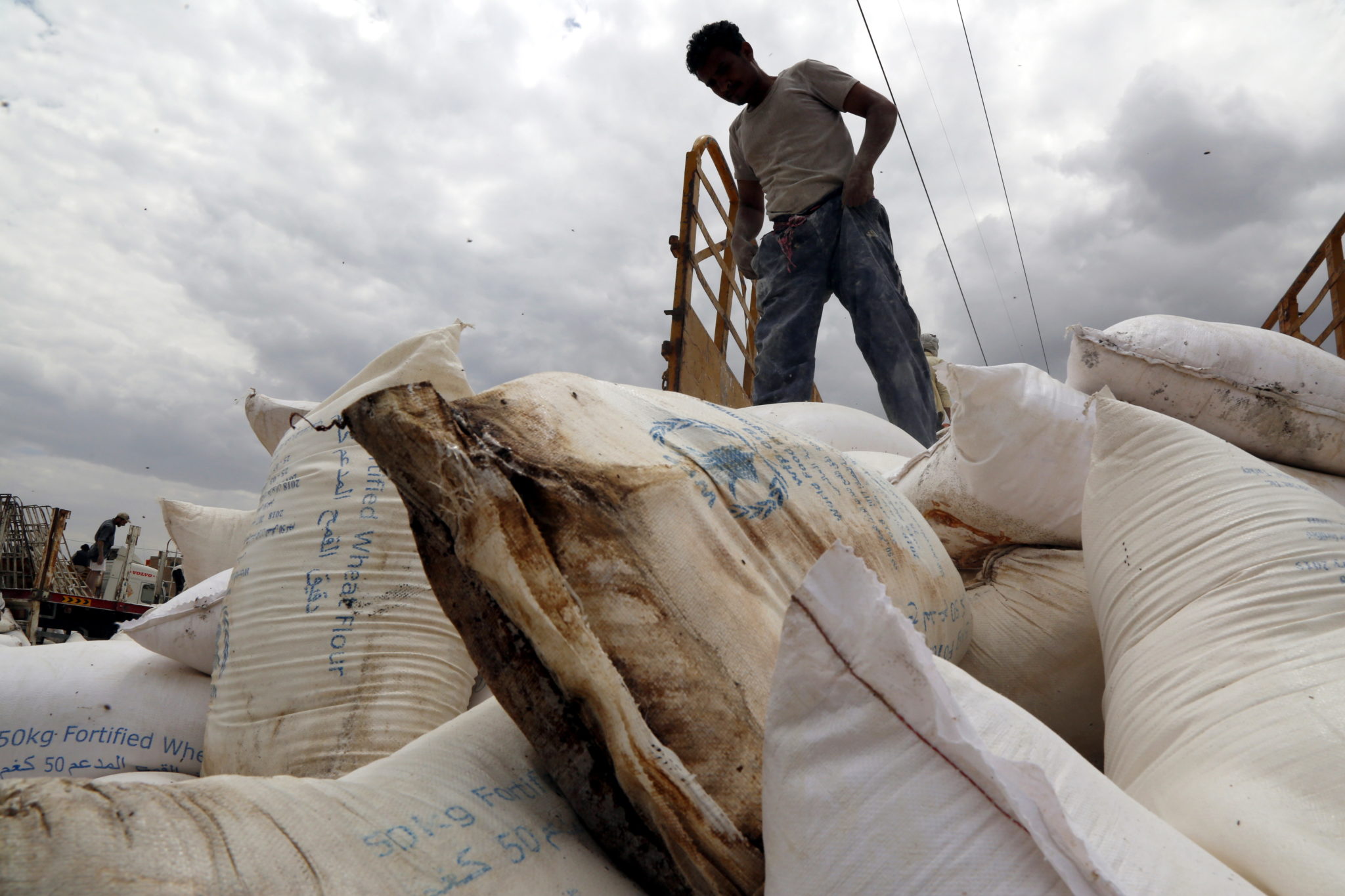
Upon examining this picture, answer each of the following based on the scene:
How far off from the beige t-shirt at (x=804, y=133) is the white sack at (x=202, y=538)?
1.85 m

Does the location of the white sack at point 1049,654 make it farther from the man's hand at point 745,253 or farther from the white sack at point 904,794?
the man's hand at point 745,253

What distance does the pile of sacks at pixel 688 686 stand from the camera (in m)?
0.39

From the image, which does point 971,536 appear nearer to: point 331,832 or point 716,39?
point 331,832

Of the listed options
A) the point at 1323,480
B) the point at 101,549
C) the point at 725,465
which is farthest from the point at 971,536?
the point at 101,549

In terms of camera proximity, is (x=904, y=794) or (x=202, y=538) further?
Answer: (x=202, y=538)

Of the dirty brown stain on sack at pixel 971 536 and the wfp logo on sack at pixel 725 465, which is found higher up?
the wfp logo on sack at pixel 725 465

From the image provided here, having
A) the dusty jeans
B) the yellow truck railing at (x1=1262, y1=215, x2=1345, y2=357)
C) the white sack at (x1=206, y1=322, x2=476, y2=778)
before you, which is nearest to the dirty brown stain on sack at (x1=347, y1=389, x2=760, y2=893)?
the white sack at (x1=206, y1=322, x2=476, y2=778)

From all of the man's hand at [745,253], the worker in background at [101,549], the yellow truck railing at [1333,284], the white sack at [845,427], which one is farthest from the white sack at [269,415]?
the worker in background at [101,549]

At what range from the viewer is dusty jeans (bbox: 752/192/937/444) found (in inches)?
91.3

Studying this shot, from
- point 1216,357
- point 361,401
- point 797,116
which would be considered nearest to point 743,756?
point 361,401

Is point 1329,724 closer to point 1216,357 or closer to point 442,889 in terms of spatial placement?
point 442,889

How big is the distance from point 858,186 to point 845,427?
90 cm

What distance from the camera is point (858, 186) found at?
91.2 inches

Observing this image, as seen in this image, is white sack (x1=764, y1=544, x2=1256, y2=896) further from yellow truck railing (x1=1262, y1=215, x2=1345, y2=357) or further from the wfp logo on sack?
yellow truck railing (x1=1262, y1=215, x2=1345, y2=357)
